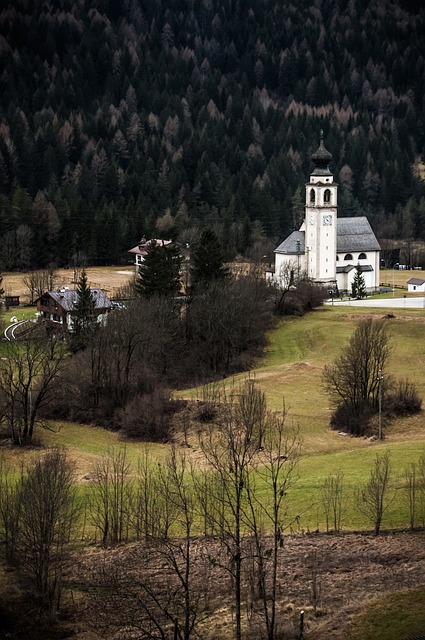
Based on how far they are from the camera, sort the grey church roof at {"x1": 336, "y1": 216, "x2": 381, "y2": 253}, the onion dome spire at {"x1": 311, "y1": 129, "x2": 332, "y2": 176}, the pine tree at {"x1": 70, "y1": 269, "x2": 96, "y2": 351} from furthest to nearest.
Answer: the grey church roof at {"x1": 336, "y1": 216, "x2": 381, "y2": 253} → the onion dome spire at {"x1": 311, "y1": 129, "x2": 332, "y2": 176} → the pine tree at {"x1": 70, "y1": 269, "x2": 96, "y2": 351}

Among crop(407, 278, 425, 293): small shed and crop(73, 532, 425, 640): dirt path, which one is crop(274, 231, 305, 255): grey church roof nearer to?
crop(407, 278, 425, 293): small shed

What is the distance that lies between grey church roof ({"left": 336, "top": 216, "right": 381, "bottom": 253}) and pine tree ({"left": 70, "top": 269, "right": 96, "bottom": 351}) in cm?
2766

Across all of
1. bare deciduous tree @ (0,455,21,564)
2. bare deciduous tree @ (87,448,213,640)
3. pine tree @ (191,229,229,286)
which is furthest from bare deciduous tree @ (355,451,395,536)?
pine tree @ (191,229,229,286)

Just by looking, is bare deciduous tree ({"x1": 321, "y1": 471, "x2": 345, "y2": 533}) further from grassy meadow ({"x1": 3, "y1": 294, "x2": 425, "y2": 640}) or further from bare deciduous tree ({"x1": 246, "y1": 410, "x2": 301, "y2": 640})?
bare deciduous tree ({"x1": 246, "y1": 410, "x2": 301, "y2": 640})

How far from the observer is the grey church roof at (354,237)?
95375mm

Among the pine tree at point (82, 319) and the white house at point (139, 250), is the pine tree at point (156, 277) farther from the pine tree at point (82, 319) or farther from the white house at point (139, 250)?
the white house at point (139, 250)

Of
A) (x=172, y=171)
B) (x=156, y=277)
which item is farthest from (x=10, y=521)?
(x=172, y=171)

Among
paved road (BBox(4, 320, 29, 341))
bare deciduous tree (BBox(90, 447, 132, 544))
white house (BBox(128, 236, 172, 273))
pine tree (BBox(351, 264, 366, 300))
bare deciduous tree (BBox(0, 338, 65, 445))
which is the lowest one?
bare deciduous tree (BBox(90, 447, 132, 544))

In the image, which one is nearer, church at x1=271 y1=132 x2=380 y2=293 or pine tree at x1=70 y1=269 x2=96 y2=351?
pine tree at x1=70 y1=269 x2=96 y2=351

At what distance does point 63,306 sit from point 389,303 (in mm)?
23178

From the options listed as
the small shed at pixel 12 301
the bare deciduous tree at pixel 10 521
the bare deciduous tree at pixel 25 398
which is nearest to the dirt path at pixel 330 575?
the bare deciduous tree at pixel 10 521

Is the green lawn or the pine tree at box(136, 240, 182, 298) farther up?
the pine tree at box(136, 240, 182, 298)

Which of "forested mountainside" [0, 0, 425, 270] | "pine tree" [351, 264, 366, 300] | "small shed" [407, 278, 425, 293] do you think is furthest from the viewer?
"forested mountainside" [0, 0, 425, 270]

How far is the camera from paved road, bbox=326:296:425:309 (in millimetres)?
80600
